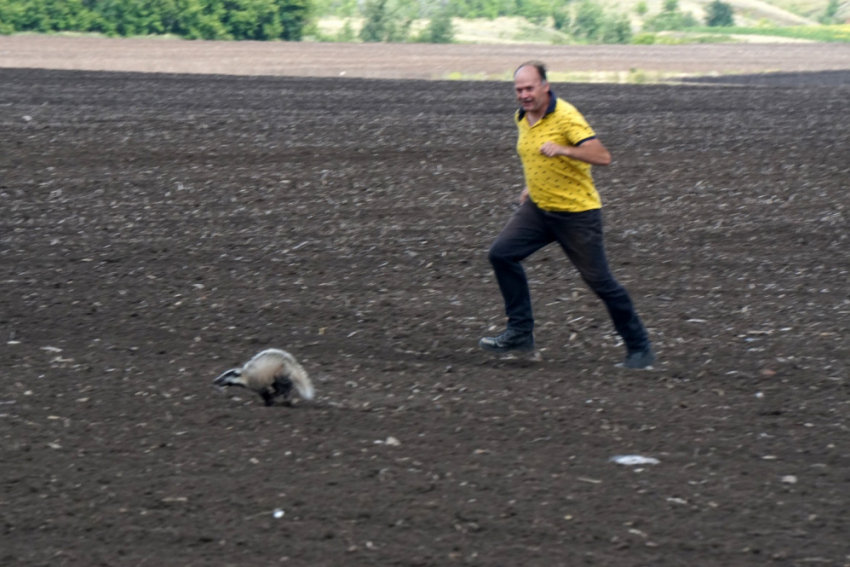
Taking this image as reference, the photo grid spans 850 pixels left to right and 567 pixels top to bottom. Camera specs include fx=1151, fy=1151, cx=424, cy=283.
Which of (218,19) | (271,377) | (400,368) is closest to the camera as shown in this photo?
(271,377)

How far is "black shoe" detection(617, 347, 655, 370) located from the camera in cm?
736

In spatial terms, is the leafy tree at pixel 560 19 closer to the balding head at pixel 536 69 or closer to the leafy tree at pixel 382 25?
the leafy tree at pixel 382 25

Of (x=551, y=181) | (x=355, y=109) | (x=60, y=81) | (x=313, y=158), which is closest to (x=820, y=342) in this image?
(x=551, y=181)

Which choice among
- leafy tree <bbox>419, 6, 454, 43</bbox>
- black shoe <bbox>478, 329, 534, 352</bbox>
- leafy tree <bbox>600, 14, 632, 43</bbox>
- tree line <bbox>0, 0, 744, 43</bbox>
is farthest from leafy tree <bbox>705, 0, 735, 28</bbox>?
black shoe <bbox>478, 329, 534, 352</bbox>

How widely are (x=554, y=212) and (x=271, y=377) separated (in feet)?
6.55

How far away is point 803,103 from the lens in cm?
2547

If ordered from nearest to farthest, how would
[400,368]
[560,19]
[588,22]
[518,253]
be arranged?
[518,253] → [400,368] → [588,22] → [560,19]

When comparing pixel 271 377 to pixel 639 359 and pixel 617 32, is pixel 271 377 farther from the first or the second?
pixel 617 32

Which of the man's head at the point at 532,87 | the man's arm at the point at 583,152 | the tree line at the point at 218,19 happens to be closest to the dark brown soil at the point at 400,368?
the man's arm at the point at 583,152

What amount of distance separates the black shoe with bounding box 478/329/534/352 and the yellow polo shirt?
3.22 feet

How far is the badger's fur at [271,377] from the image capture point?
21.3 ft

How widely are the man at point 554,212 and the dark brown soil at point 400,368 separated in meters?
0.38

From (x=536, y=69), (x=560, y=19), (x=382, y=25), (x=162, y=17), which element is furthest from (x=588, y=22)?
(x=536, y=69)

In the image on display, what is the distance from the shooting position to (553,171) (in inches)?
273
